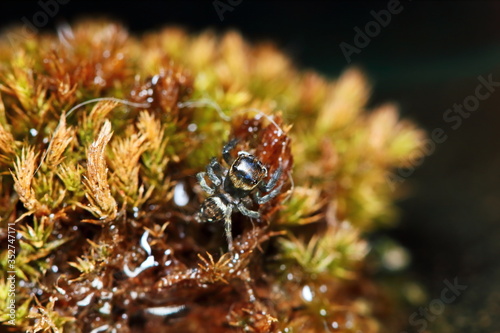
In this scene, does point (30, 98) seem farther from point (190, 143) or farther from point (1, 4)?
point (1, 4)

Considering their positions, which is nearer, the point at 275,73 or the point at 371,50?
the point at 275,73

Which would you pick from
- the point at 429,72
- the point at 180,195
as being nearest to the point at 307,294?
the point at 180,195

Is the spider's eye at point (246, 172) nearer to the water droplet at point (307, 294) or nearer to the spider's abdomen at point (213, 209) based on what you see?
the spider's abdomen at point (213, 209)

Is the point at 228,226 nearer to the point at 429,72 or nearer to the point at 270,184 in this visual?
the point at 270,184

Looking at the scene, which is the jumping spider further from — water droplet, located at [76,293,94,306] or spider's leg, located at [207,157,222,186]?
water droplet, located at [76,293,94,306]

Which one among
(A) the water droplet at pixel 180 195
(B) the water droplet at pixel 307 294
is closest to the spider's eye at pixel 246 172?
(A) the water droplet at pixel 180 195

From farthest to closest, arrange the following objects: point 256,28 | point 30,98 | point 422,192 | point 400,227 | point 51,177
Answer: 1. point 256,28
2. point 422,192
3. point 400,227
4. point 30,98
5. point 51,177

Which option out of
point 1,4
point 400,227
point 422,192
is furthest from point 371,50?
point 1,4
